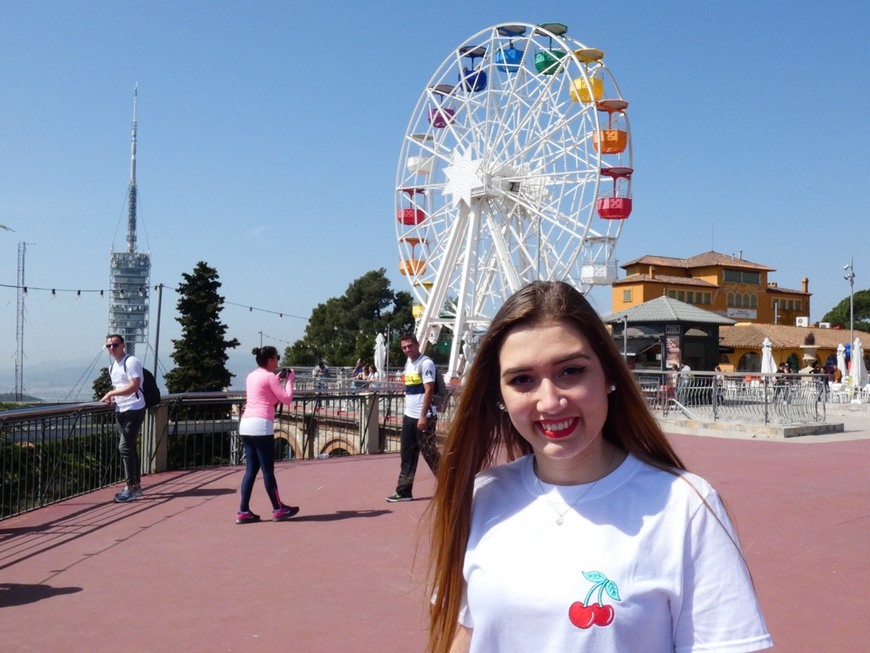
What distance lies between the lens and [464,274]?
102 feet

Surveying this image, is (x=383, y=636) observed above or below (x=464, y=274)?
below

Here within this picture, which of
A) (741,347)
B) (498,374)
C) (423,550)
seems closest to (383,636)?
(423,550)

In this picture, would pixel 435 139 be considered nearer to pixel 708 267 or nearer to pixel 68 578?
pixel 68 578

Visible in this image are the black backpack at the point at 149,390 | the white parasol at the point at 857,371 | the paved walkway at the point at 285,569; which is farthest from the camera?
the white parasol at the point at 857,371

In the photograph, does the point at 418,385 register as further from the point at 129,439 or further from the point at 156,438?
the point at 156,438

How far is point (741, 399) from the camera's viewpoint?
58.1ft

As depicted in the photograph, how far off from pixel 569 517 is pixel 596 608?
21cm

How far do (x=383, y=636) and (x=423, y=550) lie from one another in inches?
79.4

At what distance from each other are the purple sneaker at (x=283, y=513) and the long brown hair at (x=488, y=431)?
626 cm

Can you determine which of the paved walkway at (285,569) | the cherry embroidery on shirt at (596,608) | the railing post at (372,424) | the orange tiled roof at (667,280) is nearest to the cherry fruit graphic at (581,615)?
the cherry embroidery on shirt at (596,608)

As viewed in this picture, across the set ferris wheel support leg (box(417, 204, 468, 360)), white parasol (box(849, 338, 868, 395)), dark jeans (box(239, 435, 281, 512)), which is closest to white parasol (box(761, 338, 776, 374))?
white parasol (box(849, 338, 868, 395))

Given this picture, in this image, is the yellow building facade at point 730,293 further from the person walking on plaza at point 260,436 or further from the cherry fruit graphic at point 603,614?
the cherry fruit graphic at point 603,614

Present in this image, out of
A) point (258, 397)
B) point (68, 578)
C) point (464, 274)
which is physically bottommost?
point (68, 578)

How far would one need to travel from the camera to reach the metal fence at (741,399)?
685 inches
